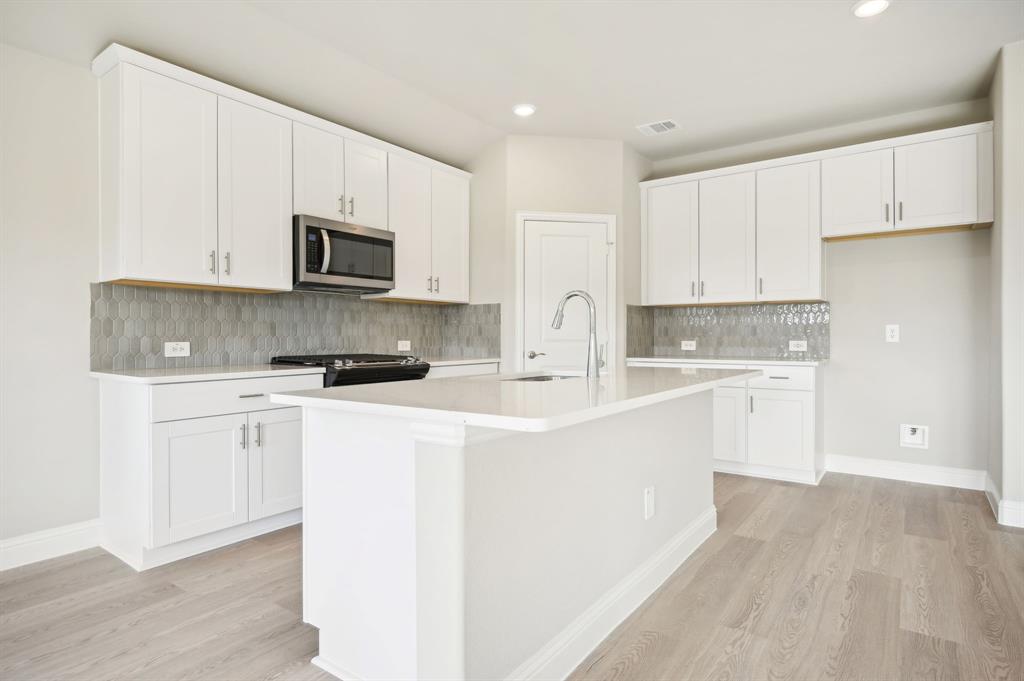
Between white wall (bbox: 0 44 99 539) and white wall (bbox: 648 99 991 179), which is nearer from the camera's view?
white wall (bbox: 0 44 99 539)

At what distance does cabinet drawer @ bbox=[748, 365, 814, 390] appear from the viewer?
13.0 ft

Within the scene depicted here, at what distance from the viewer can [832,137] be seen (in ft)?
14.1

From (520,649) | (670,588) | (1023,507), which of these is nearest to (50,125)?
(520,649)

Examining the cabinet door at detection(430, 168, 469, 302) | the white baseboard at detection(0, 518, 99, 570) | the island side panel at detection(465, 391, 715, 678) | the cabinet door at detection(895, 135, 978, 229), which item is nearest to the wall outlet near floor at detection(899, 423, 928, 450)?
the cabinet door at detection(895, 135, 978, 229)

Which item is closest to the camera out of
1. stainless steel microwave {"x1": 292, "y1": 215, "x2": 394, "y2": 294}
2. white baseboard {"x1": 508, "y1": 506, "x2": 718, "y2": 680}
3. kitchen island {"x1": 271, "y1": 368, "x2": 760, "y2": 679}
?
kitchen island {"x1": 271, "y1": 368, "x2": 760, "y2": 679}

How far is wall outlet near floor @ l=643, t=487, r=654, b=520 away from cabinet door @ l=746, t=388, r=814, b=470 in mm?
2153

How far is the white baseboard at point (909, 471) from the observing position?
385 centimetres

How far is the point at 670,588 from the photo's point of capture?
7.68 ft

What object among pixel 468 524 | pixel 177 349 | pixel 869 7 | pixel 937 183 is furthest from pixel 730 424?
pixel 177 349

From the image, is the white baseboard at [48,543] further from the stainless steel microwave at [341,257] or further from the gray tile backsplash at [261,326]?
the stainless steel microwave at [341,257]

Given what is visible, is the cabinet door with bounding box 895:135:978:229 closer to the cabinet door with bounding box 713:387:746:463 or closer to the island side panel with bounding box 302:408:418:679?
the cabinet door with bounding box 713:387:746:463

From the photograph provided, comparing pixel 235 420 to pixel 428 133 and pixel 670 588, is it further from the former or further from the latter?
pixel 428 133

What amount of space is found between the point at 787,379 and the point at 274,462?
11.1 ft

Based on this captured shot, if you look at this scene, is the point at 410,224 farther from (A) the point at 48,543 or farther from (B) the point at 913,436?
(B) the point at 913,436
